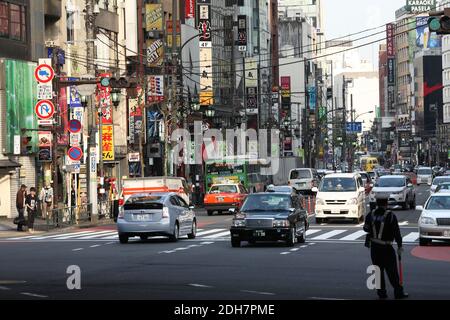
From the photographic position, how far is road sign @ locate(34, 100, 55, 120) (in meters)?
50.9

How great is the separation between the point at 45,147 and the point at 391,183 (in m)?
17.3

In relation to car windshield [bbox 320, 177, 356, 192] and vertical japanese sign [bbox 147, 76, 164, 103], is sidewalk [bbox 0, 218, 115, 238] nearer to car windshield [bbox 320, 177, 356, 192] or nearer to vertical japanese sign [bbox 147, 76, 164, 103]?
car windshield [bbox 320, 177, 356, 192]

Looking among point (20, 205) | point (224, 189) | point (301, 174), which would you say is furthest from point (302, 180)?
point (20, 205)

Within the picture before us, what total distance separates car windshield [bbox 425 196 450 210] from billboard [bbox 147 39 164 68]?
51.5 m

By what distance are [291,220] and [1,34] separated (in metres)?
29.3

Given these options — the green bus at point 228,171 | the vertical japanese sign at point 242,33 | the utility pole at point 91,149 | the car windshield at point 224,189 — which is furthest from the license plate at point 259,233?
the vertical japanese sign at point 242,33

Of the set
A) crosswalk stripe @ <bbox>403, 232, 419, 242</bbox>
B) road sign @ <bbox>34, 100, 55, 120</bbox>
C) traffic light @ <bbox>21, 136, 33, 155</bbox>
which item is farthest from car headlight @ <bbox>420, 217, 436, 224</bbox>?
traffic light @ <bbox>21, 136, 33, 155</bbox>

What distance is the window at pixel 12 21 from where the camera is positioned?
5869 cm

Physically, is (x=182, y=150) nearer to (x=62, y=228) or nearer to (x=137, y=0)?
(x=137, y=0)

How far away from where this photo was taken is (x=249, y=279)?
75.7ft

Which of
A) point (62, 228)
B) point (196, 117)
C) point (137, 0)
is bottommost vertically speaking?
point (62, 228)

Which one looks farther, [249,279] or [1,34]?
[1,34]

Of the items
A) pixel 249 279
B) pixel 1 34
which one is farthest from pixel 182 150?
pixel 249 279

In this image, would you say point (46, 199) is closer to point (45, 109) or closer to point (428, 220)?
point (45, 109)
